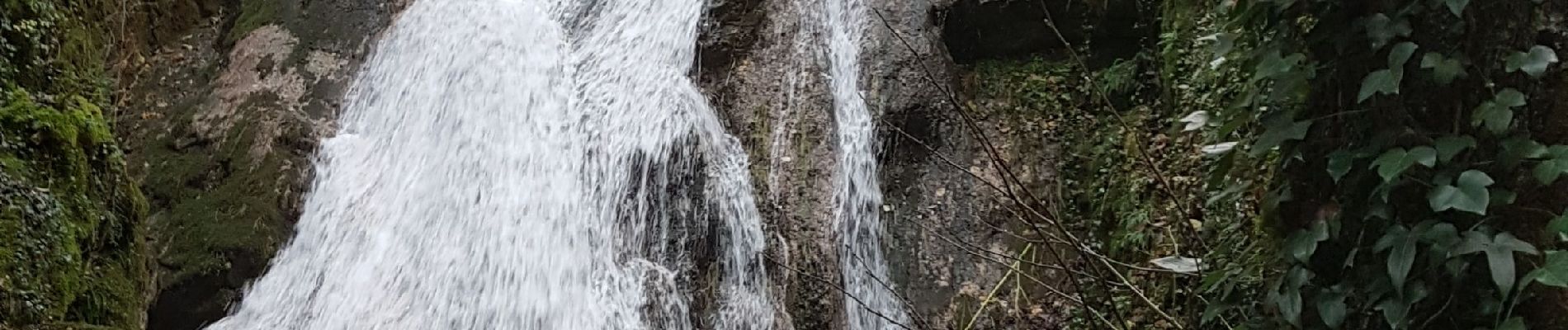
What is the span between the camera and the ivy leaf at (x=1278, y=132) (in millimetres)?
2105

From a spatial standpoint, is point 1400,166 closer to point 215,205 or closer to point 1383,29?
point 1383,29

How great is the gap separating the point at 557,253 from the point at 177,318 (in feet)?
6.76

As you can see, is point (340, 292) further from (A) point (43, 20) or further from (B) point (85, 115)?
(A) point (43, 20)

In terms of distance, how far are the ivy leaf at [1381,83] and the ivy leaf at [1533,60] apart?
0.57 feet

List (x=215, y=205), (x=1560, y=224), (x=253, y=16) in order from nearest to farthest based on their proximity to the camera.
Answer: (x=1560, y=224)
(x=215, y=205)
(x=253, y=16)

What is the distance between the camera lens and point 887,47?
6512 mm

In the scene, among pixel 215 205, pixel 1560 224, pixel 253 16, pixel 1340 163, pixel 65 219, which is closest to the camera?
pixel 1560 224

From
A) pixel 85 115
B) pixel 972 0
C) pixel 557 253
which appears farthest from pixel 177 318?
pixel 972 0

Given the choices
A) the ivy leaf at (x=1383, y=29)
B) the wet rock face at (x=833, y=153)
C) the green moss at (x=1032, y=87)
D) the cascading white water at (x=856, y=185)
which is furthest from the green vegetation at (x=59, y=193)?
the green moss at (x=1032, y=87)

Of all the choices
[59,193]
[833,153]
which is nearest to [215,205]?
[59,193]

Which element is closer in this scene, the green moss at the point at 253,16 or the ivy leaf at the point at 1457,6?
the ivy leaf at the point at 1457,6

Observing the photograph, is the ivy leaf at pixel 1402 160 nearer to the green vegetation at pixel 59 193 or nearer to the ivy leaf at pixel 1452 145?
the ivy leaf at pixel 1452 145

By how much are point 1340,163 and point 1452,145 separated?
7.7 inches

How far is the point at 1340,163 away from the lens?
2.04 meters
